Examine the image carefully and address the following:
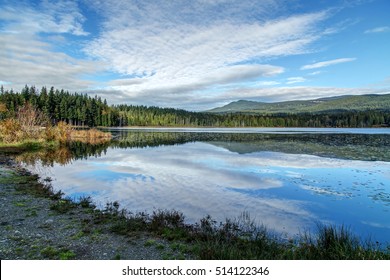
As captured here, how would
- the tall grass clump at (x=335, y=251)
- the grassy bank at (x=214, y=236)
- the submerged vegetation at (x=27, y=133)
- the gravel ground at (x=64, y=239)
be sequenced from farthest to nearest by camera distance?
1. the submerged vegetation at (x=27, y=133)
2. the gravel ground at (x=64, y=239)
3. the grassy bank at (x=214, y=236)
4. the tall grass clump at (x=335, y=251)

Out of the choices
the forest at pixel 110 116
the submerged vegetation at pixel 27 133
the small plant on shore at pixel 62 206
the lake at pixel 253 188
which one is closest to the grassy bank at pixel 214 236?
the small plant on shore at pixel 62 206

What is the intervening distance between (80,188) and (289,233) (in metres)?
12.5

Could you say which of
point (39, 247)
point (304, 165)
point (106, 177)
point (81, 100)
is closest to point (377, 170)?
point (304, 165)

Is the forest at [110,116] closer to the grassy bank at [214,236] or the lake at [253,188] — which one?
the lake at [253,188]

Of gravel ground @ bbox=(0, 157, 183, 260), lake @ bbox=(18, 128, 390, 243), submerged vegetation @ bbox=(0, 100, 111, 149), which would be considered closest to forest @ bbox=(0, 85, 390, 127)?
submerged vegetation @ bbox=(0, 100, 111, 149)

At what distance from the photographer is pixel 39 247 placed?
7.57 m

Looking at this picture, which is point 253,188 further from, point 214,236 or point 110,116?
point 110,116

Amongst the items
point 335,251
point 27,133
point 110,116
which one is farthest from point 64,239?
point 110,116

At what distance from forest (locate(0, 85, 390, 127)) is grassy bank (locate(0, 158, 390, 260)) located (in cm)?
7965

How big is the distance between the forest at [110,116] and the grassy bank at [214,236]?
3136 inches

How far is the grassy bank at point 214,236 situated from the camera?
712cm

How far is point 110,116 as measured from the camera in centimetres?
14388

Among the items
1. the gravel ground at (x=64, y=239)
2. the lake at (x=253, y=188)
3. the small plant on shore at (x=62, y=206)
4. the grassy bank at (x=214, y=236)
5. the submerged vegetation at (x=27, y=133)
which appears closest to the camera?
the grassy bank at (x=214, y=236)
